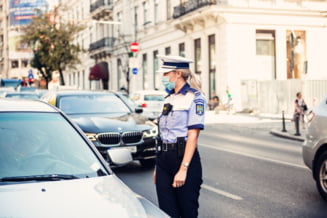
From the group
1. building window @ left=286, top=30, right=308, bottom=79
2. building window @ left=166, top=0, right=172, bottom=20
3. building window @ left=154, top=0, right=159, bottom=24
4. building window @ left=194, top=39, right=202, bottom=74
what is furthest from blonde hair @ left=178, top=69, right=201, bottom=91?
building window @ left=154, top=0, right=159, bottom=24

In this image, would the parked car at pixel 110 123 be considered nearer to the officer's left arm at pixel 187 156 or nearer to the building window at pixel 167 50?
the officer's left arm at pixel 187 156

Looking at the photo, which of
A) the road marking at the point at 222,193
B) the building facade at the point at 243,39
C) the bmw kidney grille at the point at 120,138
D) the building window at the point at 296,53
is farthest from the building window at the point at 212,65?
the road marking at the point at 222,193

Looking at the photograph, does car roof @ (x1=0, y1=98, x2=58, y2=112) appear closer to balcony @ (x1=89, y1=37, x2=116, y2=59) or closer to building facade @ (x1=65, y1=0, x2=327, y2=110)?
building facade @ (x1=65, y1=0, x2=327, y2=110)

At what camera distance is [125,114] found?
10844 mm

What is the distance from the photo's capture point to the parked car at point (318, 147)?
24.5ft

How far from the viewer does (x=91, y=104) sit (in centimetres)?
1126

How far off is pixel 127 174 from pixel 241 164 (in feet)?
8.97

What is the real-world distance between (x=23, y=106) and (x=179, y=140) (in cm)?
141

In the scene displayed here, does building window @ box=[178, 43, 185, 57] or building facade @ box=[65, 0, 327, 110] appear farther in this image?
building window @ box=[178, 43, 185, 57]

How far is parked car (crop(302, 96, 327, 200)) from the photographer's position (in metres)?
7.45

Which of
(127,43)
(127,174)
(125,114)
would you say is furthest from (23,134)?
(127,43)

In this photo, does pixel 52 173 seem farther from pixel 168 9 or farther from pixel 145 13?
pixel 145 13

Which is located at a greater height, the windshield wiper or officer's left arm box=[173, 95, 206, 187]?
officer's left arm box=[173, 95, 206, 187]

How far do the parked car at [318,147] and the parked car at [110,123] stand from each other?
105 inches
